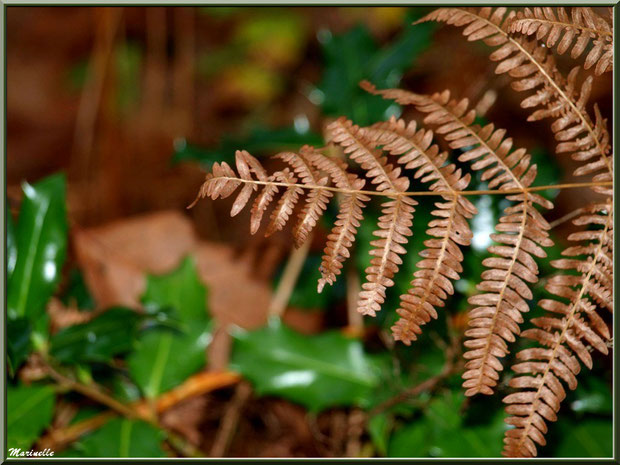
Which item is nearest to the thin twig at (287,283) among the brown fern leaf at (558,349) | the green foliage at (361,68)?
the green foliage at (361,68)

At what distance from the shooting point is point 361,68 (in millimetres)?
2248

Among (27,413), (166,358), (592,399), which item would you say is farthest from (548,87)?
(27,413)

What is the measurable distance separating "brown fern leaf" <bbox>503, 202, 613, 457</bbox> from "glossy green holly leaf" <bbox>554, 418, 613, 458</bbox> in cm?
51

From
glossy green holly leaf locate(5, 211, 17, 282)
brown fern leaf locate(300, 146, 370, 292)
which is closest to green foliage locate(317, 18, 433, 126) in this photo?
brown fern leaf locate(300, 146, 370, 292)

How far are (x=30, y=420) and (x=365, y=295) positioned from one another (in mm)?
1101

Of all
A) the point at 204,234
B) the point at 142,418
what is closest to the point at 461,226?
the point at 142,418

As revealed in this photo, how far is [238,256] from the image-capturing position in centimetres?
244

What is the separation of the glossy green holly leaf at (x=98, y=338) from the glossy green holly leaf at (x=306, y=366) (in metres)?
0.36

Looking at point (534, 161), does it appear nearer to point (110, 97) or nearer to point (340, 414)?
point (340, 414)

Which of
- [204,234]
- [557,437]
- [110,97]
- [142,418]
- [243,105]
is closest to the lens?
[557,437]

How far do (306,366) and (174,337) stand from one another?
0.43 m

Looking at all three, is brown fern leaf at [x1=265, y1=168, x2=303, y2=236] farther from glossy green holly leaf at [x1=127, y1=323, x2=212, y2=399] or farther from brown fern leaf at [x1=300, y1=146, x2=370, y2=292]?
glossy green holly leaf at [x1=127, y1=323, x2=212, y2=399]

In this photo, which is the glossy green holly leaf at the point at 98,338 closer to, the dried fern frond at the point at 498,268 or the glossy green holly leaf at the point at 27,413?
the glossy green holly leaf at the point at 27,413

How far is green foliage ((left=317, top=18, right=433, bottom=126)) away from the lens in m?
2.14
